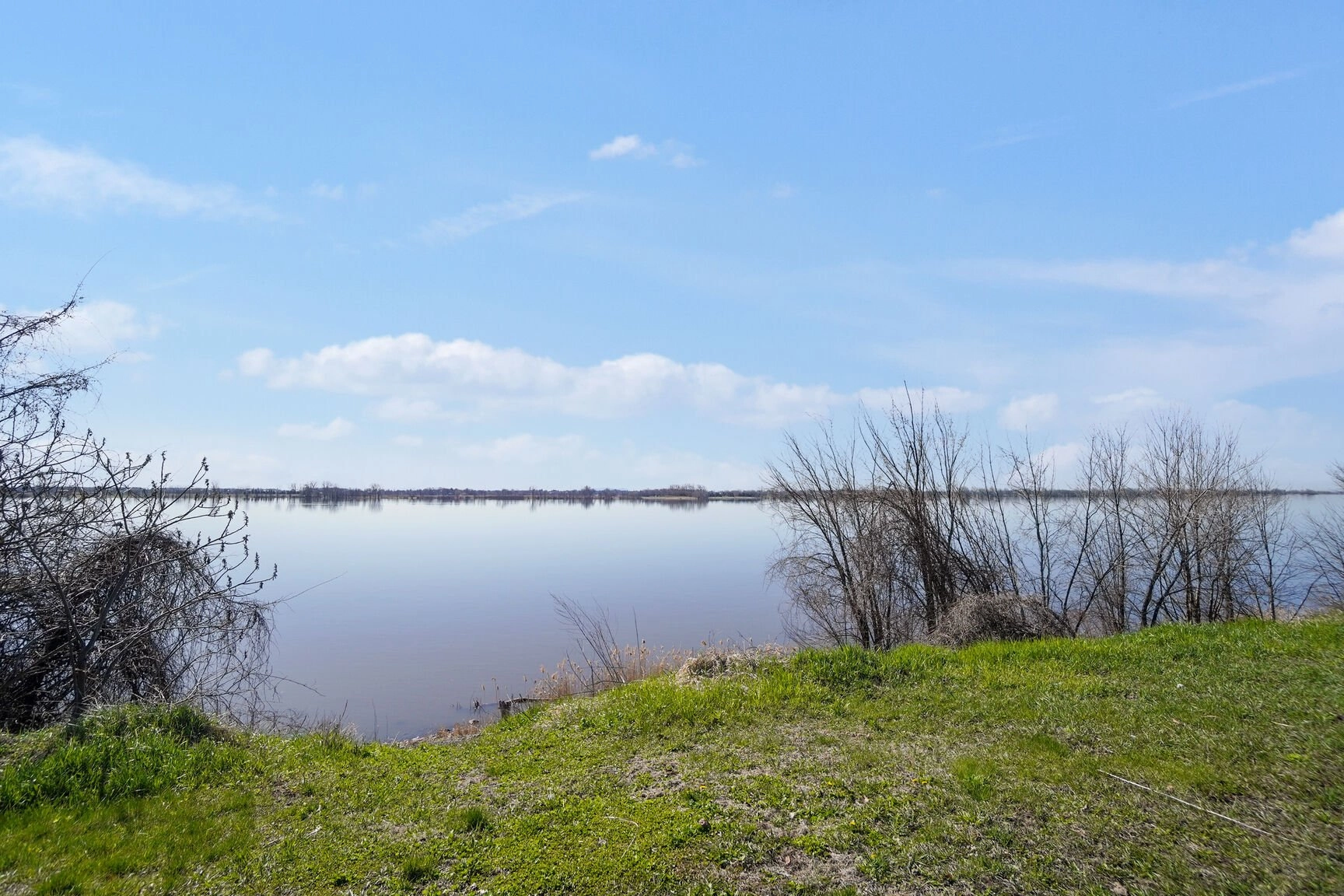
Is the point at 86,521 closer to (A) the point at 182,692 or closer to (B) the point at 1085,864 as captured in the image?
(A) the point at 182,692

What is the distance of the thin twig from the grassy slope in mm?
48

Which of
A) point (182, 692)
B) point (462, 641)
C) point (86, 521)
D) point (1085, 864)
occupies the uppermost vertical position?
point (86, 521)

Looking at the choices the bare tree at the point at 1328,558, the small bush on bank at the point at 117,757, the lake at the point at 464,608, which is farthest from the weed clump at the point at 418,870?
the bare tree at the point at 1328,558

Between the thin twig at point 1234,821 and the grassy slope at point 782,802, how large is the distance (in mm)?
48

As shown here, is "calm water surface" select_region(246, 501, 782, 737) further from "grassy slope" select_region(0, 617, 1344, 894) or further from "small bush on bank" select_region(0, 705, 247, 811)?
"grassy slope" select_region(0, 617, 1344, 894)

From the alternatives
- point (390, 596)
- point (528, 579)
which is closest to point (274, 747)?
point (390, 596)

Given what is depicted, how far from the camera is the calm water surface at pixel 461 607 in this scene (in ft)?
54.9

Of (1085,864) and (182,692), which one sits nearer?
(1085,864)

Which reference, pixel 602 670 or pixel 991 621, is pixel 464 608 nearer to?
pixel 602 670

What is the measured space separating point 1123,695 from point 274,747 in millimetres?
9709

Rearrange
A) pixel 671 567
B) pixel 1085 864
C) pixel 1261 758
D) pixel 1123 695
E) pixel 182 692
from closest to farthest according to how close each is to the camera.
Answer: pixel 1085 864 → pixel 1261 758 → pixel 1123 695 → pixel 182 692 → pixel 671 567

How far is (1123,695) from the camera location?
815cm

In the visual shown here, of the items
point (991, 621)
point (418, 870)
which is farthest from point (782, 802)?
point (991, 621)

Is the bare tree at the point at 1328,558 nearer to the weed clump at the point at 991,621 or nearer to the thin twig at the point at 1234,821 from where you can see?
the weed clump at the point at 991,621
